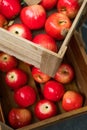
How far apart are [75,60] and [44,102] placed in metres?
0.22

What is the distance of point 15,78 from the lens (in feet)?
3.56

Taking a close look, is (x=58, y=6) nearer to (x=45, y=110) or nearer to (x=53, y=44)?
(x=53, y=44)

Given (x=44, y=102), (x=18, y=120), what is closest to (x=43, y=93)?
(x=44, y=102)

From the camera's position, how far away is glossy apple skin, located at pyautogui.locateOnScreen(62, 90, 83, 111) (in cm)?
103

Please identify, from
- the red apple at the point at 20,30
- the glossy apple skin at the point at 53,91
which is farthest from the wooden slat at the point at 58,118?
the red apple at the point at 20,30

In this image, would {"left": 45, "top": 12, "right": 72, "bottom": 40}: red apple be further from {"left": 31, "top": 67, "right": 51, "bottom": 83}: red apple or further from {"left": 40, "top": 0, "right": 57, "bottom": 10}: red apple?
{"left": 31, "top": 67, "right": 51, "bottom": 83}: red apple

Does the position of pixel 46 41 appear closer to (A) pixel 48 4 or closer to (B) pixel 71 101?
(A) pixel 48 4

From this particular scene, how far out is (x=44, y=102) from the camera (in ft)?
3.44

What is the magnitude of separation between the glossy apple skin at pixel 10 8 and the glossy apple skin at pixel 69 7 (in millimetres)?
141

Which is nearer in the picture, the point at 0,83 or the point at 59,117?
the point at 59,117

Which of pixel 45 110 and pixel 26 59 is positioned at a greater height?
pixel 26 59

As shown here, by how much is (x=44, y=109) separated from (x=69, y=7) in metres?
0.42

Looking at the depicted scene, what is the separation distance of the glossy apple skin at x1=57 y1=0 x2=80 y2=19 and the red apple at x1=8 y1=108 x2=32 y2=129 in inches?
17.2

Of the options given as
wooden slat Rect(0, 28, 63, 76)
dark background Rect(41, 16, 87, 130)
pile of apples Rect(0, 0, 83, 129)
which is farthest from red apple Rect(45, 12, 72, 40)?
dark background Rect(41, 16, 87, 130)
